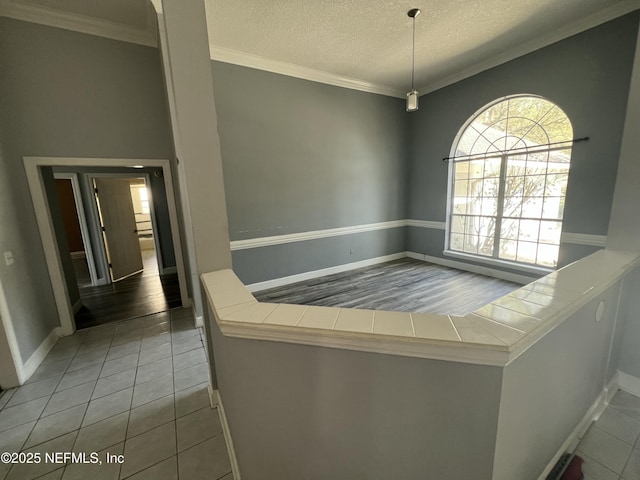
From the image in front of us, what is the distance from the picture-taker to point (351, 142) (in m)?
4.49

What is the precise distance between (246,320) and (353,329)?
Answer: 37 cm

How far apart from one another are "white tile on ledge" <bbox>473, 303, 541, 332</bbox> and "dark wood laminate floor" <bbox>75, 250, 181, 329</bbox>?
366 cm

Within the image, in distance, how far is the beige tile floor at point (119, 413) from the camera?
143 centimetres

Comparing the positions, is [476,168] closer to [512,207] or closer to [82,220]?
[512,207]

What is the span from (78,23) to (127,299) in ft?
10.7

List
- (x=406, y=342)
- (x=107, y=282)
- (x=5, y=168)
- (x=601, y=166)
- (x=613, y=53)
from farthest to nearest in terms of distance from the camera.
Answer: (x=107, y=282), (x=601, y=166), (x=613, y=53), (x=5, y=168), (x=406, y=342)

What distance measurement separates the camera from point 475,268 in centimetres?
441

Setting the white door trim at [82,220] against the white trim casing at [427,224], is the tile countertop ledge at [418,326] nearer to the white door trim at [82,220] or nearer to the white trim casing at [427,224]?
the white trim casing at [427,224]

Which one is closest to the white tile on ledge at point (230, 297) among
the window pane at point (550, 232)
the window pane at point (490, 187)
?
the window pane at point (550, 232)

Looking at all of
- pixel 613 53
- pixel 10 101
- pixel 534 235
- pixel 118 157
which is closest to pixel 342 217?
pixel 534 235

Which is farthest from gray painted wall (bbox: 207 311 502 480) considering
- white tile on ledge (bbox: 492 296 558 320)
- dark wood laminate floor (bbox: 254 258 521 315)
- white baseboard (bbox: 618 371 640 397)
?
dark wood laminate floor (bbox: 254 258 521 315)

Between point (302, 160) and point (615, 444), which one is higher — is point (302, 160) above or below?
above

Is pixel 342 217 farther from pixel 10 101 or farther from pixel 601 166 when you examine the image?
pixel 10 101

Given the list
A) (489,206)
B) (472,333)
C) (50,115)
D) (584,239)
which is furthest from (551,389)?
(50,115)
